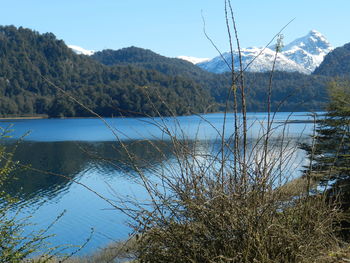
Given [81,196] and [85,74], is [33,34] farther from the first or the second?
[81,196]

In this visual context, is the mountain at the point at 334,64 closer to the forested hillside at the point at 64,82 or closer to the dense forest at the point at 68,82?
the dense forest at the point at 68,82

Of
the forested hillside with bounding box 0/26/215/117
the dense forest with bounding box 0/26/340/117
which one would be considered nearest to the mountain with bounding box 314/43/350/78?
the dense forest with bounding box 0/26/340/117

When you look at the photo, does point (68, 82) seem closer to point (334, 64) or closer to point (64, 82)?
point (64, 82)

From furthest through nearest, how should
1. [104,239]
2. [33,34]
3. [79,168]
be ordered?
1. [33,34]
2. [79,168]
3. [104,239]

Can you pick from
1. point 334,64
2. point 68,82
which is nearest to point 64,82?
point 68,82

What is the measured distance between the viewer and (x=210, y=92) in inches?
5349

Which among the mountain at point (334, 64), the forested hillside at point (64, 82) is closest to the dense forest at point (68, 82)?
the forested hillside at point (64, 82)

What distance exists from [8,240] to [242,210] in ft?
9.14

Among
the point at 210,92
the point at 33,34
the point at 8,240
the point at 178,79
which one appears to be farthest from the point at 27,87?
the point at 8,240

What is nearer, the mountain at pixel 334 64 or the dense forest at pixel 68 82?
the mountain at pixel 334 64

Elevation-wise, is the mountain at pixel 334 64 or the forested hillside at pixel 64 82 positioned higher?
the forested hillside at pixel 64 82

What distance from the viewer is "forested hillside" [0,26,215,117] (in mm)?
104312

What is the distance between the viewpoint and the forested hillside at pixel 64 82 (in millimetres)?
104312

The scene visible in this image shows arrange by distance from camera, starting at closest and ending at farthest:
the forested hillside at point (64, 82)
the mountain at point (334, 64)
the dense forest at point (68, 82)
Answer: the mountain at point (334, 64) → the dense forest at point (68, 82) → the forested hillside at point (64, 82)
